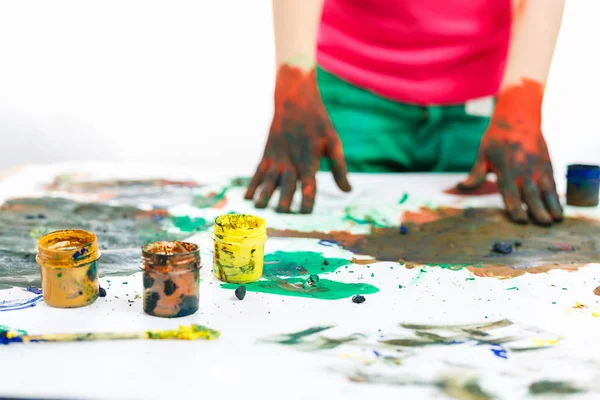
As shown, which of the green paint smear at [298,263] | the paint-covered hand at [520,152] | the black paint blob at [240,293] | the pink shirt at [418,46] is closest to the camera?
the black paint blob at [240,293]

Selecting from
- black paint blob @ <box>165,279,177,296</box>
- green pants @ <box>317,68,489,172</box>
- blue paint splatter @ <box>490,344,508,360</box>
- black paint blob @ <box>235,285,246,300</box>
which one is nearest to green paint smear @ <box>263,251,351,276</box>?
black paint blob @ <box>235,285,246,300</box>

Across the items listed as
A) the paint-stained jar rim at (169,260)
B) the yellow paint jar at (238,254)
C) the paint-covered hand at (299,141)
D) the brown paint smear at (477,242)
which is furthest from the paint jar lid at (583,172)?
the paint-stained jar rim at (169,260)

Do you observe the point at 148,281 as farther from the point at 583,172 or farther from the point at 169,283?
the point at 583,172

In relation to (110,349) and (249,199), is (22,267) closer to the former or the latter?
(110,349)

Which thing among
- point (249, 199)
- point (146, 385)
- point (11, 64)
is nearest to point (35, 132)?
point (11, 64)

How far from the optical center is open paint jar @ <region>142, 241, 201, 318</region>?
93 centimetres

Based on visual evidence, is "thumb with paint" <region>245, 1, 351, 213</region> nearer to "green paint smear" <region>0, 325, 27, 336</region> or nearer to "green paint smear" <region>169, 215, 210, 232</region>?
"green paint smear" <region>169, 215, 210, 232</region>

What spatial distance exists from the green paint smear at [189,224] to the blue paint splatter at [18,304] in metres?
0.41

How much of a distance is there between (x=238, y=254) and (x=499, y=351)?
1.37ft

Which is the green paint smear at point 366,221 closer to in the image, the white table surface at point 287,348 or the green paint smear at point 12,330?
the white table surface at point 287,348

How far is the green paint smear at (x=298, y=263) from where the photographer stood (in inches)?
43.9

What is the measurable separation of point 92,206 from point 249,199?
0.36m

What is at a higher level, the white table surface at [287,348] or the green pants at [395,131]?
the green pants at [395,131]

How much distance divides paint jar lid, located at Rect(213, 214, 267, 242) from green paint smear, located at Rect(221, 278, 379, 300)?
0.08 metres
